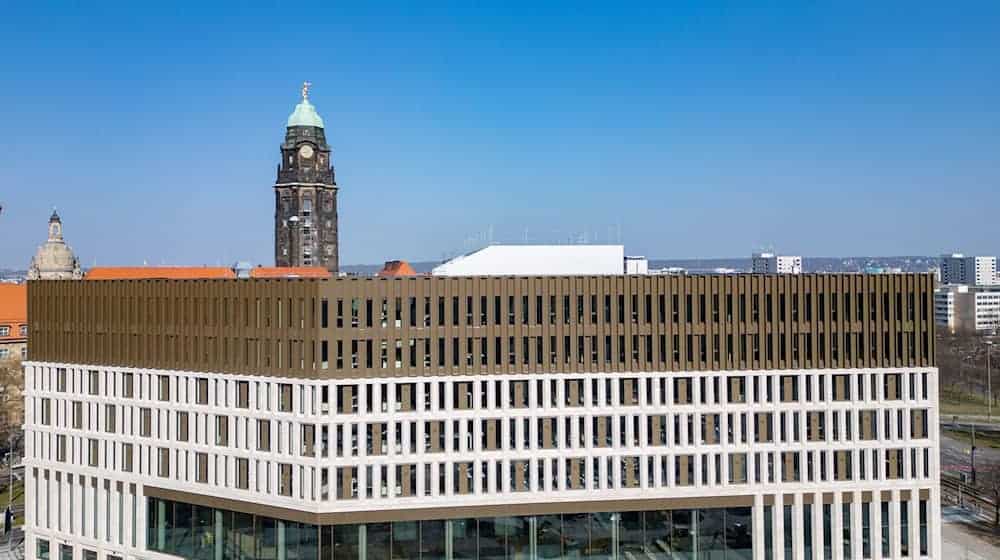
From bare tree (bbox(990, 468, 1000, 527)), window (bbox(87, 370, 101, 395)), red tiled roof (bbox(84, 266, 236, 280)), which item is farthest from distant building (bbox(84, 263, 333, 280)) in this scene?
bare tree (bbox(990, 468, 1000, 527))

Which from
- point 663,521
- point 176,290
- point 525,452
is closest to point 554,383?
Answer: point 525,452

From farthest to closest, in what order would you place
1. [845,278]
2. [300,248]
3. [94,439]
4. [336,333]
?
[300,248] < [94,439] < [845,278] < [336,333]

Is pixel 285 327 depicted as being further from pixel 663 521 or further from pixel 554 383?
pixel 663 521

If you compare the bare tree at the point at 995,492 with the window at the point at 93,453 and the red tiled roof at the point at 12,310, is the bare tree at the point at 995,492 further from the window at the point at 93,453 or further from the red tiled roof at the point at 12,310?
the red tiled roof at the point at 12,310

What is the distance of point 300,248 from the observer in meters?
133

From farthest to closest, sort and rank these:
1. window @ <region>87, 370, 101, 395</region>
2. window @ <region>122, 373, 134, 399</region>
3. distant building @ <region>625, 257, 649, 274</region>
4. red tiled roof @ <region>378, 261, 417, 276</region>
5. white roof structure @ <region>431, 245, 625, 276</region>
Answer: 1. red tiled roof @ <region>378, 261, 417, 276</region>
2. distant building @ <region>625, 257, 649, 274</region>
3. window @ <region>87, 370, 101, 395</region>
4. white roof structure @ <region>431, 245, 625, 276</region>
5. window @ <region>122, 373, 134, 399</region>

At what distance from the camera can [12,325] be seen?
12538 centimetres

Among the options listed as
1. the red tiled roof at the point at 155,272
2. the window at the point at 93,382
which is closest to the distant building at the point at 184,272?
the red tiled roof at the point at 155,272

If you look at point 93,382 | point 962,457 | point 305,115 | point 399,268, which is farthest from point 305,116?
point 962,457

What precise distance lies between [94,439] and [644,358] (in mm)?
45745

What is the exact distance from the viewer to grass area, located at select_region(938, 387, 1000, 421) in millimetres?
138375

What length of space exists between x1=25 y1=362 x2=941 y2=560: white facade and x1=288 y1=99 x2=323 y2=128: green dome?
78.2 meters

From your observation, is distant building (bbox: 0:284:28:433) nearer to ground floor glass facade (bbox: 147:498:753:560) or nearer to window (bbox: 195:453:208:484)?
window (bbox: 195:453:208:484)

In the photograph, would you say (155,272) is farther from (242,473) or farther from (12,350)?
(242,473)
